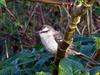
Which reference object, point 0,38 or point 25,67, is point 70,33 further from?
point 0,38

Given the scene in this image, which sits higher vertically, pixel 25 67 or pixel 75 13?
pixel 75 13

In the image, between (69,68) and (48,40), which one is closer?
(69,68)

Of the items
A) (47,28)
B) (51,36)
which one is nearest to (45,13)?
(47,28)

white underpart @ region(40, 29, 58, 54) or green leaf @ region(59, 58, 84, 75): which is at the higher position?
green leaf @ region(59, 58, 84, 75)

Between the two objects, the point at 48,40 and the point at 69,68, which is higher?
the point at 69,68

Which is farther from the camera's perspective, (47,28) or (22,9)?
(22,9)

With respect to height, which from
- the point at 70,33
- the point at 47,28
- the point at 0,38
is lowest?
the point at 0,38

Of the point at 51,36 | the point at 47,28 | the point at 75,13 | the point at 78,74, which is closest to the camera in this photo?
the point at 75,13

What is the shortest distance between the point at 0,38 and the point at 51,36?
236cm

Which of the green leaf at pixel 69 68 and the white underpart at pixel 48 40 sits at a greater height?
the green leaf at pixel 69 68

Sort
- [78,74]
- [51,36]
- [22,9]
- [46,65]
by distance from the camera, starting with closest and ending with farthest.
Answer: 1. [78,74]
2. [46,65]
3. [51,36]
4. [22,9]

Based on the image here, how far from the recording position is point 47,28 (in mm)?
4621

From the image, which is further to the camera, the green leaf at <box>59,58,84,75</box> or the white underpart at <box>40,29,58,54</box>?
the white underpart at <box>40,29,58,54</box>

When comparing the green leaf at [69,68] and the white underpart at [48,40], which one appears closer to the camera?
the green leaf at [69,68]
